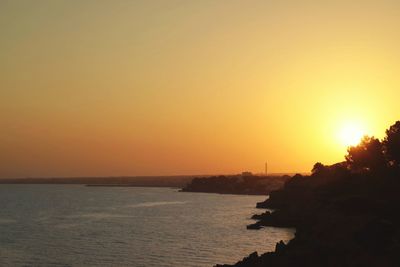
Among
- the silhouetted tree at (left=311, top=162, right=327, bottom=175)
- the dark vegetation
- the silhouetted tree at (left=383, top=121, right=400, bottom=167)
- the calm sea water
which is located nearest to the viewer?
the dark vegetation

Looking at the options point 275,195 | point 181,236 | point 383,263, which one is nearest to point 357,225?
point 383,263

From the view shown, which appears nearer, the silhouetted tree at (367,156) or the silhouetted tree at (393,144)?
the silhouetted tree at (393,144)

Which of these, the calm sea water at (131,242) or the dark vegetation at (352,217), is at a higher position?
the dark vegetation at (352,217)

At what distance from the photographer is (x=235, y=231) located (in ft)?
282

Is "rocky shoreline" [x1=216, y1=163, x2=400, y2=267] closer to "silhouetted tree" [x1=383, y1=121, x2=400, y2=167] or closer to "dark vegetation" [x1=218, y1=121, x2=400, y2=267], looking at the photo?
"dark vegetation" [x1=218, y1=121, x2=400, y2=267]

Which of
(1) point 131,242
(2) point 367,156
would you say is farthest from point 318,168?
(1) point 131,242

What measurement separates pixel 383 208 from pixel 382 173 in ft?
53.2

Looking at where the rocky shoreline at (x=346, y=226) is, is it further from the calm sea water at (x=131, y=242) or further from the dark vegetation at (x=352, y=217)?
the calm sea water at (x=131, y=242)

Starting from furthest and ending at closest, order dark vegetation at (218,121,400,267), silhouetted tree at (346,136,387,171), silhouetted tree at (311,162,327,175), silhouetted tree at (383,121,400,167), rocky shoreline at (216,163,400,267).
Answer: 1. silhouetted tree at (311,162,327,175)
2. silhouetted tree at (346,136,387,171)
3. silhouetted tree at (383,121,400,167)
4. dark vegetation at (218,121,400,267)
5. rocky shoreline at (216,163,400,267)

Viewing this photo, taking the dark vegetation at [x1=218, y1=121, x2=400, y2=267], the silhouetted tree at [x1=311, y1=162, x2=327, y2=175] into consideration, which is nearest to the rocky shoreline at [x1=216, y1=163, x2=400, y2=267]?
the dark vegetation at [x1=218, y1=121, x2=400, y2=267]

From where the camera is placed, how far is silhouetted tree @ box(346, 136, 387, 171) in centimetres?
8412

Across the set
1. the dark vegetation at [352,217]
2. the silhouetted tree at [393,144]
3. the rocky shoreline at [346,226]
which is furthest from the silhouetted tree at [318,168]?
the silhouetted tree at [393,144]

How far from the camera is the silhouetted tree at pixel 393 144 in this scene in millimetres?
76812

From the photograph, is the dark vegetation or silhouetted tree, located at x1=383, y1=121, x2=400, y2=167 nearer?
the dark vegetation
